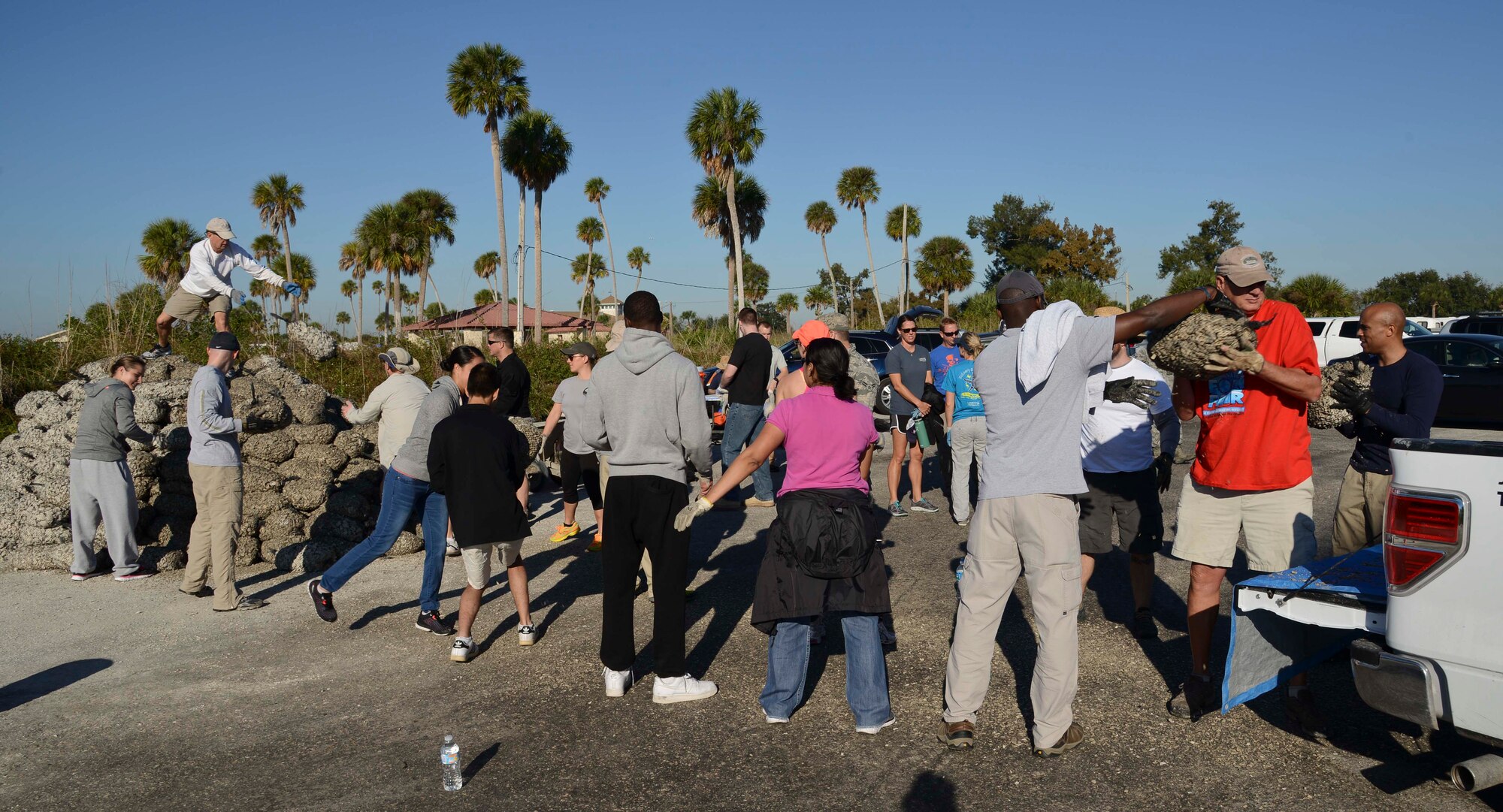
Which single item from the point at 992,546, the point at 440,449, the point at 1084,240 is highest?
the point at 1084,240

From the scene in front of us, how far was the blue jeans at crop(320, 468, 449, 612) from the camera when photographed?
5949mm

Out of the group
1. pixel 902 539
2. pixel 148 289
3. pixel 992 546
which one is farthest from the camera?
pixel 148 289

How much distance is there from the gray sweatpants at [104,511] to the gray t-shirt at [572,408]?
3.40 m

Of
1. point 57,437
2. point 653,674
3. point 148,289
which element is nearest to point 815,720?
point 653,674

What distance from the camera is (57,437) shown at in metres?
8.53

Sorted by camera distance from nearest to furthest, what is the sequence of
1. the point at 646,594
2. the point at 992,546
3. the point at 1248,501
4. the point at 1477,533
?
the point at 1477,533, the point at 992,546, the point at 1248,501, the point at 646,594

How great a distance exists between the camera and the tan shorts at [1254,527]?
412 centimetres

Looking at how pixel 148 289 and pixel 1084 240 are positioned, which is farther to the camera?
pixel 1084 240

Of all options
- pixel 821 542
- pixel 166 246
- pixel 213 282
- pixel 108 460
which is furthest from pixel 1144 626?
pixel 166 246

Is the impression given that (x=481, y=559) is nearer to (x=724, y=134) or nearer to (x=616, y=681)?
(x=616, y=681)

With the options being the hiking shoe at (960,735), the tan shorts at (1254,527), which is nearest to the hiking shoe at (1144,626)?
the tan shorts at (1254,527)

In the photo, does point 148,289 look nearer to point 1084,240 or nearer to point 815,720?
point 815,720

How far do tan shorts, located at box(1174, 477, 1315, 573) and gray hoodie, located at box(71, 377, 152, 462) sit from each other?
24.1 ft

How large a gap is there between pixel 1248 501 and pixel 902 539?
13.3 feet
